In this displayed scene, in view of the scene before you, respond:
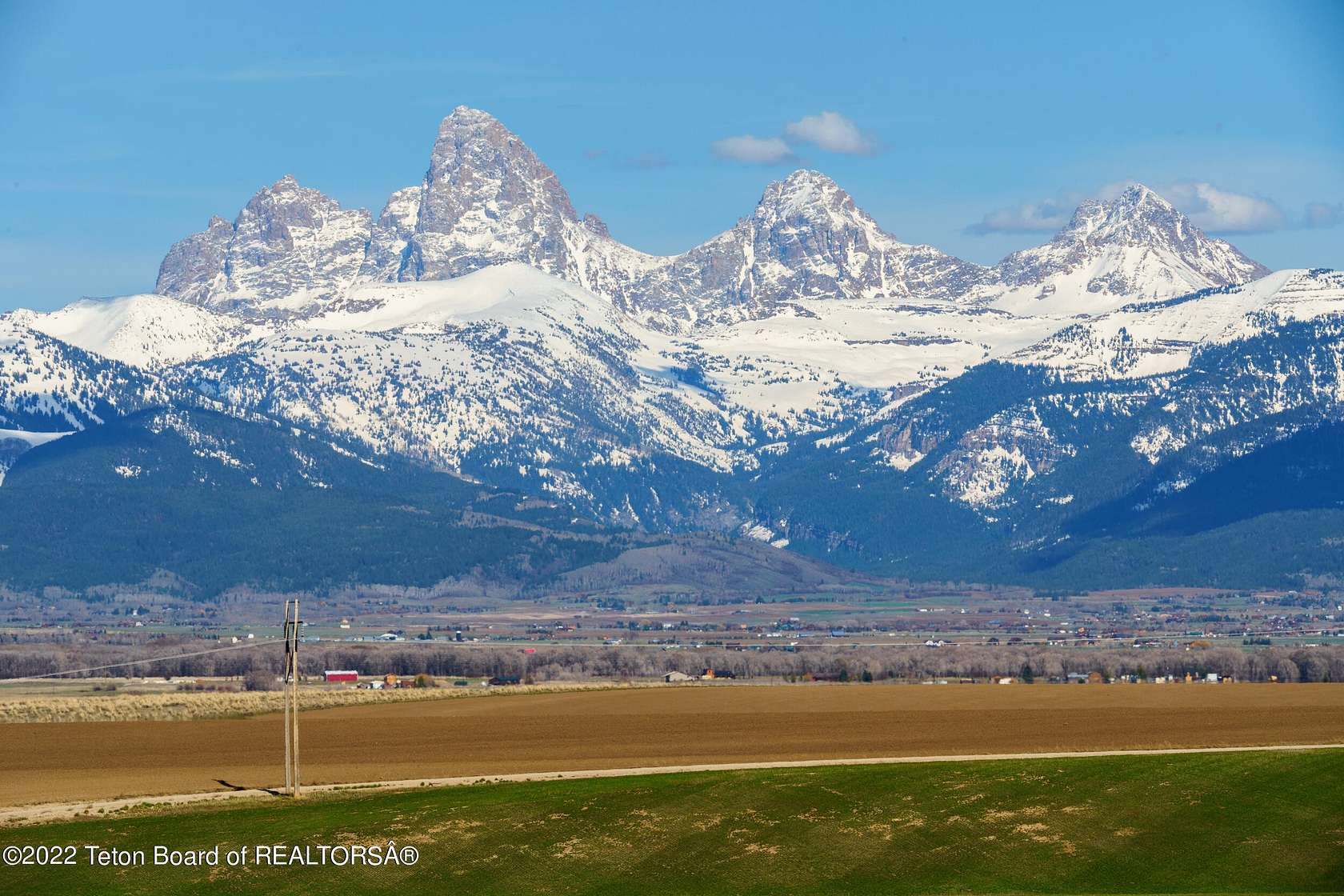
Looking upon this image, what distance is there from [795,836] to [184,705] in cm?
7495

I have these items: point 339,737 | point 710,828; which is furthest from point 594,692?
point 710,828

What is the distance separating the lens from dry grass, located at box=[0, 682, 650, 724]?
14350 cm

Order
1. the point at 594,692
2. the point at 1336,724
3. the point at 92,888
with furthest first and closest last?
the point at 594,692 → the point at 1336,724 → the point at 92,888

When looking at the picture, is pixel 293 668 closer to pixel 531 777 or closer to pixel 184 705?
pixel 531 777

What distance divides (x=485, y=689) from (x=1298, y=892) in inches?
4275

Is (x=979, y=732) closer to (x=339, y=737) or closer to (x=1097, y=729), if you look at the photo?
(x=1097, y=729)

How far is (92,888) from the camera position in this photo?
77000 mm

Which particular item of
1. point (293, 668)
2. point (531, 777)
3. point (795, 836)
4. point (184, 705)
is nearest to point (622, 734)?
point (531, 777)

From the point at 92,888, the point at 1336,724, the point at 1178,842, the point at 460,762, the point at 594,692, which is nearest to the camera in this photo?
the point at 92,888

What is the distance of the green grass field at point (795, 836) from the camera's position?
79375 millimetres

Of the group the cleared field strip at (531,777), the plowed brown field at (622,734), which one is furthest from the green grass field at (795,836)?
the plowed brown field at (622,734)

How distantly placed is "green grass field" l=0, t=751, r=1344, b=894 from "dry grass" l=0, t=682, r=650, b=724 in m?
52.3

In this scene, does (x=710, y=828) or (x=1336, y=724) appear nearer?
(x=710, y=828)

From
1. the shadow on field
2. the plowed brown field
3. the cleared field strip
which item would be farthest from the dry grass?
the cleared field strip
